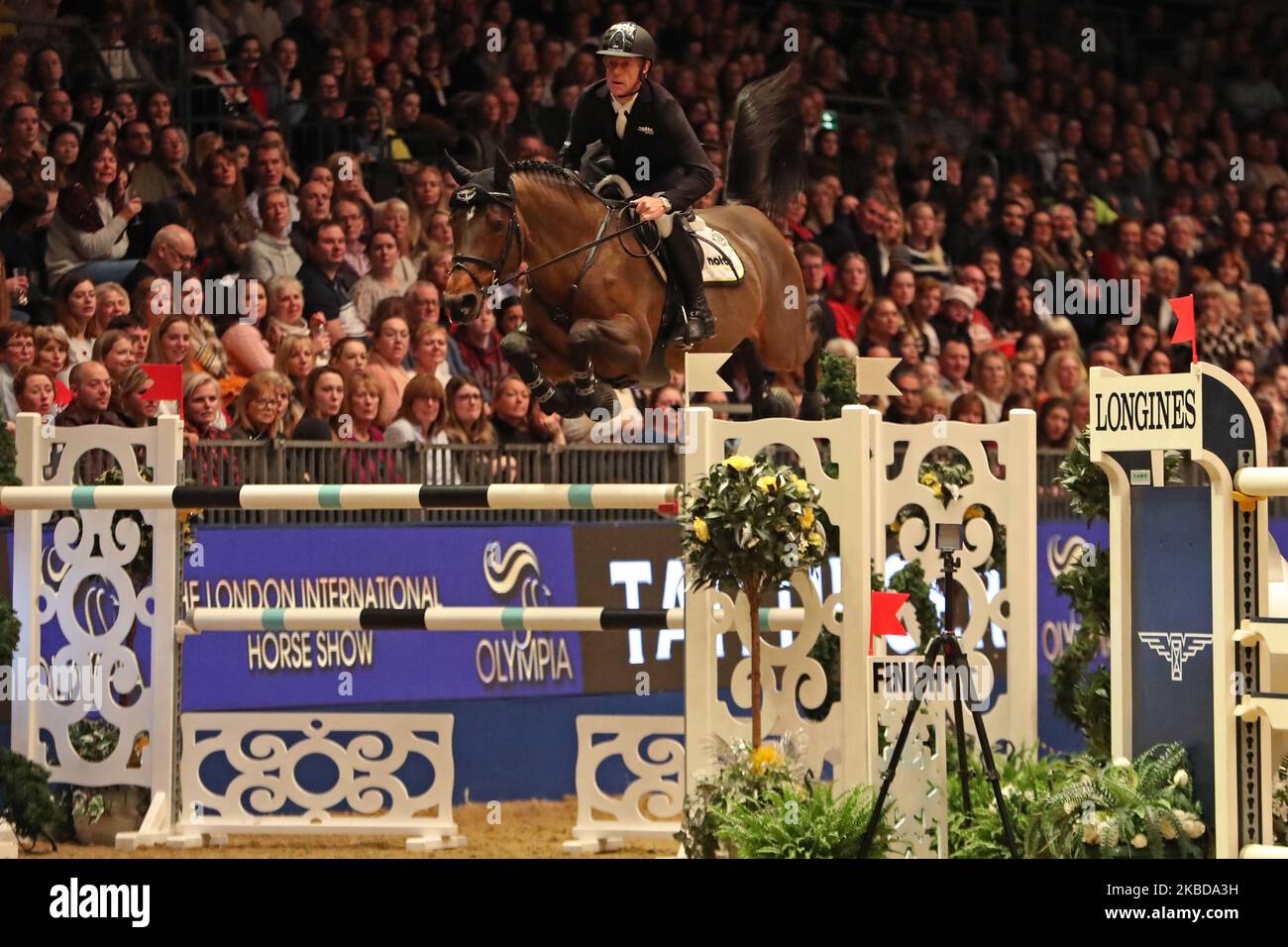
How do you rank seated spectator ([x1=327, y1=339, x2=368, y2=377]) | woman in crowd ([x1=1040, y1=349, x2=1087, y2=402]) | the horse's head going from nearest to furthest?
the horse's head, seated spectator ([x1=327, y1=339, x2=368, y2=377]), woman in crowd ([x1=1040, y1=349, x2=1087, y2=402])

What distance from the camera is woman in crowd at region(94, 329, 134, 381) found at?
8.94 meters

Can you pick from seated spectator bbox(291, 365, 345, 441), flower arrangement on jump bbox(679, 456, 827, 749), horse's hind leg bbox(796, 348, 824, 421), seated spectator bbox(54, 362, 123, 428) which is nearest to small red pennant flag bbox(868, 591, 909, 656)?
flower arrangement on jump bbox(679, 456, 827, 749)

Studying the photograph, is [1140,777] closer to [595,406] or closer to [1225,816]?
[1225,816]

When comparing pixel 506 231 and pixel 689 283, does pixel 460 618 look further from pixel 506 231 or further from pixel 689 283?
pixel 689 283

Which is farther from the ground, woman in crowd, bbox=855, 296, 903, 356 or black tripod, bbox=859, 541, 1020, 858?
woman in crowd, bbox=855, 296, 903, 356

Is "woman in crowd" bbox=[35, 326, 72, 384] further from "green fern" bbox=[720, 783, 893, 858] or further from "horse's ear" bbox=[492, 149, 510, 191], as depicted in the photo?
"green fern" bbox=[720, 783, 893, 858]

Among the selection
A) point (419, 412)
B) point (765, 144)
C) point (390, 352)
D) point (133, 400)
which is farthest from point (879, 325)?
point (133, 400)

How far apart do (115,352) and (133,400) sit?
49 cm

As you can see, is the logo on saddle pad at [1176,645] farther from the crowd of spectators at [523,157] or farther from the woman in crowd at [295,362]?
the woman in crowd at [295,362]

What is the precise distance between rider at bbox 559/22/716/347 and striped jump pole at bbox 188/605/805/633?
1226 millimetres

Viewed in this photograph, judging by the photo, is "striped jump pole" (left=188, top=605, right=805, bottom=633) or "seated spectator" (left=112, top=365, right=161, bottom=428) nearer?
"striped jump pole" (left=188, top=605, right=805, bottom=633)

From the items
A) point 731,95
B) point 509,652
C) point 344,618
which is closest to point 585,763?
point 344,618

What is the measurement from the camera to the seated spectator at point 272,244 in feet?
33.2

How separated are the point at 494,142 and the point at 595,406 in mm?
4877
